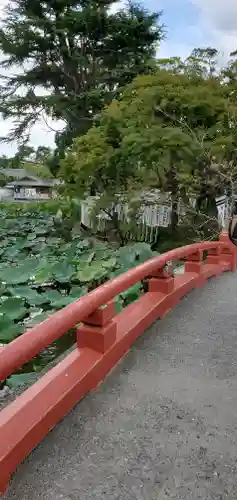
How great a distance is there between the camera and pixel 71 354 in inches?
100

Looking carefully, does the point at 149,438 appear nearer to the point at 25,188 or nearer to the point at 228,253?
the point at 228,253

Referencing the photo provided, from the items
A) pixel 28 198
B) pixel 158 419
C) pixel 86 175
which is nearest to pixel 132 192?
pixel 86 175

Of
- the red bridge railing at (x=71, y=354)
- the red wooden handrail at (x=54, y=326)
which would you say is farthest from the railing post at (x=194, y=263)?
the red wooden handrail at (x=54, y=326)

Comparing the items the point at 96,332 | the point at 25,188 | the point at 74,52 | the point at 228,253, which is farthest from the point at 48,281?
the point at 25,188

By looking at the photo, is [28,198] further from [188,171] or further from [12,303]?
[12,303]

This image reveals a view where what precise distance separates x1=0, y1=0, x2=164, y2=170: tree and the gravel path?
59.9 ft

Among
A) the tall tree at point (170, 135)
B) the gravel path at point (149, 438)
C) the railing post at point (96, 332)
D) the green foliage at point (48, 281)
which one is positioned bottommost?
the gravel path at point (149, 438)

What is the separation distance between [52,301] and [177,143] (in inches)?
175

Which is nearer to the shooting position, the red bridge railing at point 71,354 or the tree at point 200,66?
the red bridge railing at point 71,354

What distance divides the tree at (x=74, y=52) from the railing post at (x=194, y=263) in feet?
51.9

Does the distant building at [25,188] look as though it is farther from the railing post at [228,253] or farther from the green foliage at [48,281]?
the railing post at [228,253]

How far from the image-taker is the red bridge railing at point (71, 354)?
181 centimetres

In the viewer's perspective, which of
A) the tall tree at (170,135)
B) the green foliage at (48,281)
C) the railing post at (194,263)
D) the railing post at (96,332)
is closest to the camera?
the railing post at (96,332)

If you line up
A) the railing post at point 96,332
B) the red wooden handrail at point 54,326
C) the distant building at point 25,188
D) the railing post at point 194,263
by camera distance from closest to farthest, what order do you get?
the red wooden handrail at point 54,326 < the railing post at point 96,332 < the railing post at point 194,263 < the distant building at point 25,188
